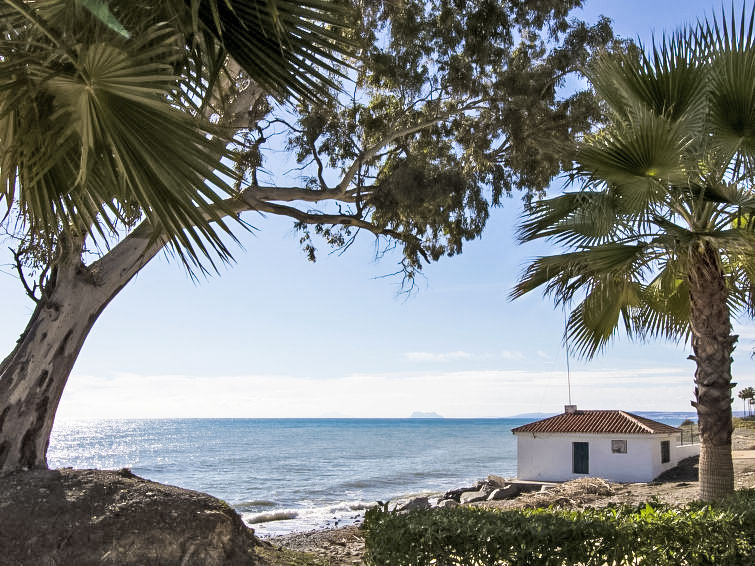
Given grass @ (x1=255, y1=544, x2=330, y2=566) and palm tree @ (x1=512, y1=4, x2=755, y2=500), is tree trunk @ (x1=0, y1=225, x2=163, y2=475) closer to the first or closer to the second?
grass @ (x1=255, y1=544, x2=330, y2=566)

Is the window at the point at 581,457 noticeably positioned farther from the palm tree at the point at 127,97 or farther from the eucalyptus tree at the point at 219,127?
the palm tree at the point at 127,97

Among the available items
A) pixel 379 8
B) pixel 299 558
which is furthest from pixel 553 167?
pixel 299 558

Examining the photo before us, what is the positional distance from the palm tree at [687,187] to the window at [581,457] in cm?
1861

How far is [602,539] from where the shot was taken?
18.3 feet

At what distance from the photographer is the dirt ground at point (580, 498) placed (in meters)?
13.3

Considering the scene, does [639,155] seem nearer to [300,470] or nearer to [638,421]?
[638,421]

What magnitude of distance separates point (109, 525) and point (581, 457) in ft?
72.3

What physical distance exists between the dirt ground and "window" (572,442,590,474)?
2.57m

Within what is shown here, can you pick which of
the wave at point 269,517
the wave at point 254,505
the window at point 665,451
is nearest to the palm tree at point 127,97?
the wave at point 269,517

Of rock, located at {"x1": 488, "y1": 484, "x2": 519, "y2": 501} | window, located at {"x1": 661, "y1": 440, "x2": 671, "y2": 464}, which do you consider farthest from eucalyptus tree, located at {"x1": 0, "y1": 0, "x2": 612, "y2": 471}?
window, located at {"x1": 661, "y1": 440, "x2": 671, "y2": 464}

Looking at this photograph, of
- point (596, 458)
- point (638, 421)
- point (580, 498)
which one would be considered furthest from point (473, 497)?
point (638, 421)

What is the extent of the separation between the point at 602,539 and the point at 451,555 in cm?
129

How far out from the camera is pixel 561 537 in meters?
5.45

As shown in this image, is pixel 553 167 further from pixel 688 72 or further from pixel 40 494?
pixel 40 494
